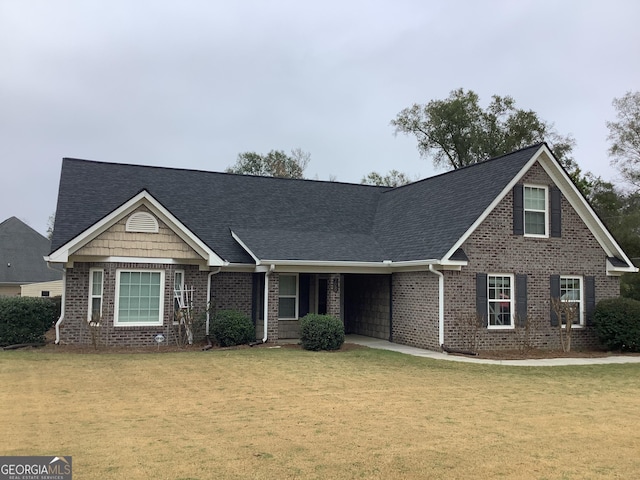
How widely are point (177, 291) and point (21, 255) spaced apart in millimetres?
25819

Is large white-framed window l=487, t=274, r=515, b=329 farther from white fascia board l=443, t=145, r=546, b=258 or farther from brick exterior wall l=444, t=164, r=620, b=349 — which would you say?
white fascia board l=443, t=145, r=546, b=258

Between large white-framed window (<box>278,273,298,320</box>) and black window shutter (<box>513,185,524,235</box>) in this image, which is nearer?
black window shutter (<box>513,185,524,235</box>)

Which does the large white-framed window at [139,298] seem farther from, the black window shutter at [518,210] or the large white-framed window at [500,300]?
the black window shutter at [518,210]

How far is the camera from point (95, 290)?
52.2ft

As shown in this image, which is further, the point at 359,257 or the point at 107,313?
the point at 359,257

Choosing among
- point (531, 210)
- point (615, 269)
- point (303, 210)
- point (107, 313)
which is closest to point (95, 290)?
point (107, 313)

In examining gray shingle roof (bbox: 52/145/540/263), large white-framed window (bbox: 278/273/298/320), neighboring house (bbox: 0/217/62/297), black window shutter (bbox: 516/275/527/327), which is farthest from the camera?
neighboring house (bbox: 0/217/62/297)

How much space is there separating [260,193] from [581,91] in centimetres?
1668

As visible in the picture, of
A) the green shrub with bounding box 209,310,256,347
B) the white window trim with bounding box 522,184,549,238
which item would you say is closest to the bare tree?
the white window trim with bounding box 522,184,549,238

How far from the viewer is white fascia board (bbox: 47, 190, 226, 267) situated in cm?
1476

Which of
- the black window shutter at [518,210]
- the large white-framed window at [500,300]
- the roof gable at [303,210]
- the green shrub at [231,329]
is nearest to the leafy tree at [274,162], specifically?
the roof gable at [303,210]

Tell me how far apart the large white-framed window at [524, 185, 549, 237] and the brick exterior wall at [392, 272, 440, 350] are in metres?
3.67

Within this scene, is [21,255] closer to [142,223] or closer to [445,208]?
[142,223]

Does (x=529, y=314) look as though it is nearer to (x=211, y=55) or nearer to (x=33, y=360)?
(x=33, y=360)
